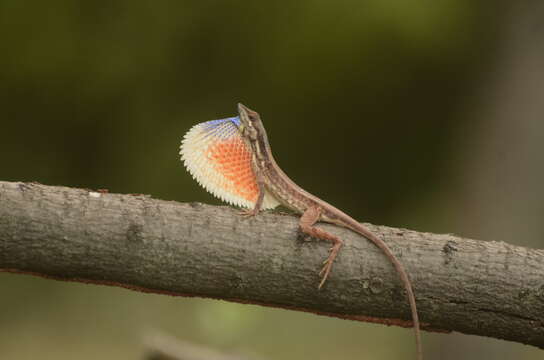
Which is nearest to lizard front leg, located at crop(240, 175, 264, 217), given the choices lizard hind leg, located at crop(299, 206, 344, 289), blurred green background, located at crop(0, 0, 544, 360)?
lizard hind leg, located at crop(299, 206, 344, 289)

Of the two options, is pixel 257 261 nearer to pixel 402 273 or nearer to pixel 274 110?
pixel 402 273

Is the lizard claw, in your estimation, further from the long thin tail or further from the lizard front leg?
the long thin tail

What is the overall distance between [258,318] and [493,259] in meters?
3.66

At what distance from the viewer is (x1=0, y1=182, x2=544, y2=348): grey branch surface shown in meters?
2.33

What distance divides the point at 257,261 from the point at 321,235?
0.27 meters

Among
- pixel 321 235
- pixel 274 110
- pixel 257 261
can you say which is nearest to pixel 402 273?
pixel 321 235

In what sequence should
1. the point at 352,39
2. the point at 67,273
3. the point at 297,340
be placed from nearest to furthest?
1. the point at 67,273
2. the point at 297,340
3. the point at 352,39

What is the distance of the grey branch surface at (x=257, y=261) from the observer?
7.64 ft

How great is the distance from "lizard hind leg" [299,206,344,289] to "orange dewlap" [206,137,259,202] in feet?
1.31

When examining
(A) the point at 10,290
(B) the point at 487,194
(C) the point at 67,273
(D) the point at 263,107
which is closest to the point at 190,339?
(A) the point at 10,290

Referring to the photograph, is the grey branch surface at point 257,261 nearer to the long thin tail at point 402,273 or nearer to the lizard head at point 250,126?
the long thin tail at point 402,273

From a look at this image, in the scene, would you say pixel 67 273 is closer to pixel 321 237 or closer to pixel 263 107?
pixel 321 237

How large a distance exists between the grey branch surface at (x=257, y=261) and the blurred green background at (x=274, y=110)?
2.96 meters

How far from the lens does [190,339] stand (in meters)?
5.38
